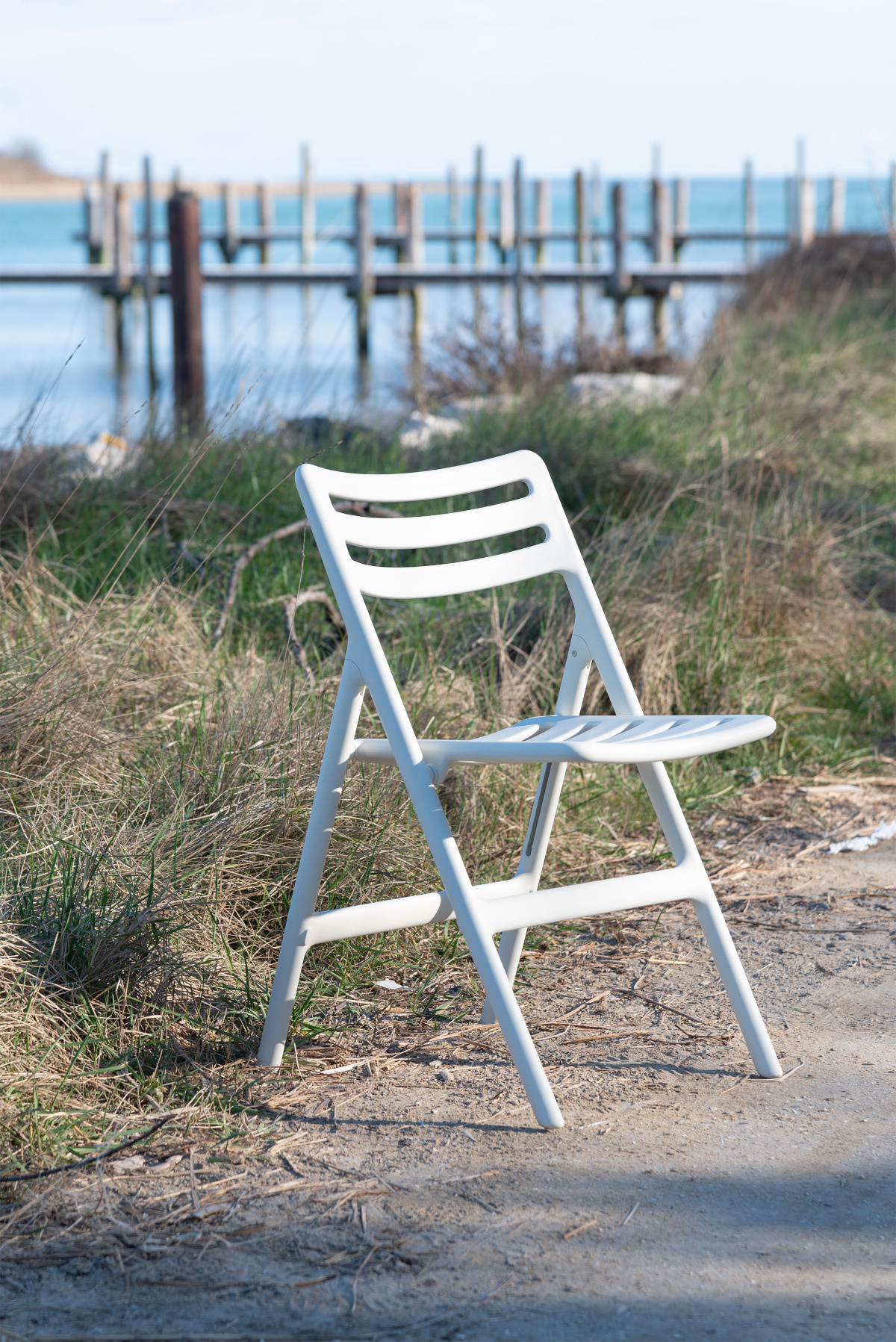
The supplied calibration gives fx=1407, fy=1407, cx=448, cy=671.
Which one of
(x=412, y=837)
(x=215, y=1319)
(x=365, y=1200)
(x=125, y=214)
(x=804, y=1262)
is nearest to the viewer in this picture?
(x=215, y=1319)

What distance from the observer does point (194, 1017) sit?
2443mm

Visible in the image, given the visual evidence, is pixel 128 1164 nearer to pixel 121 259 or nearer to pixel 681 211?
pixel 121 259

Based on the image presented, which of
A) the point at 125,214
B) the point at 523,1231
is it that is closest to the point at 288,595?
the point at 523,1231

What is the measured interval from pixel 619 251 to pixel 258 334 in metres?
6.01

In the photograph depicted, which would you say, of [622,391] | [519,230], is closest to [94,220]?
[519,230]

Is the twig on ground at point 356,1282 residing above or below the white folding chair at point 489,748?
below

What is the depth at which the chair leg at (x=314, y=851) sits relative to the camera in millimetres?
2295

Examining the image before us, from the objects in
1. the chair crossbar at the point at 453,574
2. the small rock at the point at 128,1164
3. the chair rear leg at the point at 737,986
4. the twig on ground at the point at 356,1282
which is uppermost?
the chair crossbar at the point at 453,574

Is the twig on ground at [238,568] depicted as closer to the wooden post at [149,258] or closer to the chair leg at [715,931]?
the chair leg at [715,931]

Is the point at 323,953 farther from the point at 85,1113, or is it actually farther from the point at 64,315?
the point at 64,315

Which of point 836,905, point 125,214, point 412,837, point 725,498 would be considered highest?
point 125,214

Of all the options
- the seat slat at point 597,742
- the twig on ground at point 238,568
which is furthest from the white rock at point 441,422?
the seat slat at point 597,742

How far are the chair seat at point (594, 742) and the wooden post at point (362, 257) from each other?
19.1m

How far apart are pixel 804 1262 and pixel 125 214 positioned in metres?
24.1
